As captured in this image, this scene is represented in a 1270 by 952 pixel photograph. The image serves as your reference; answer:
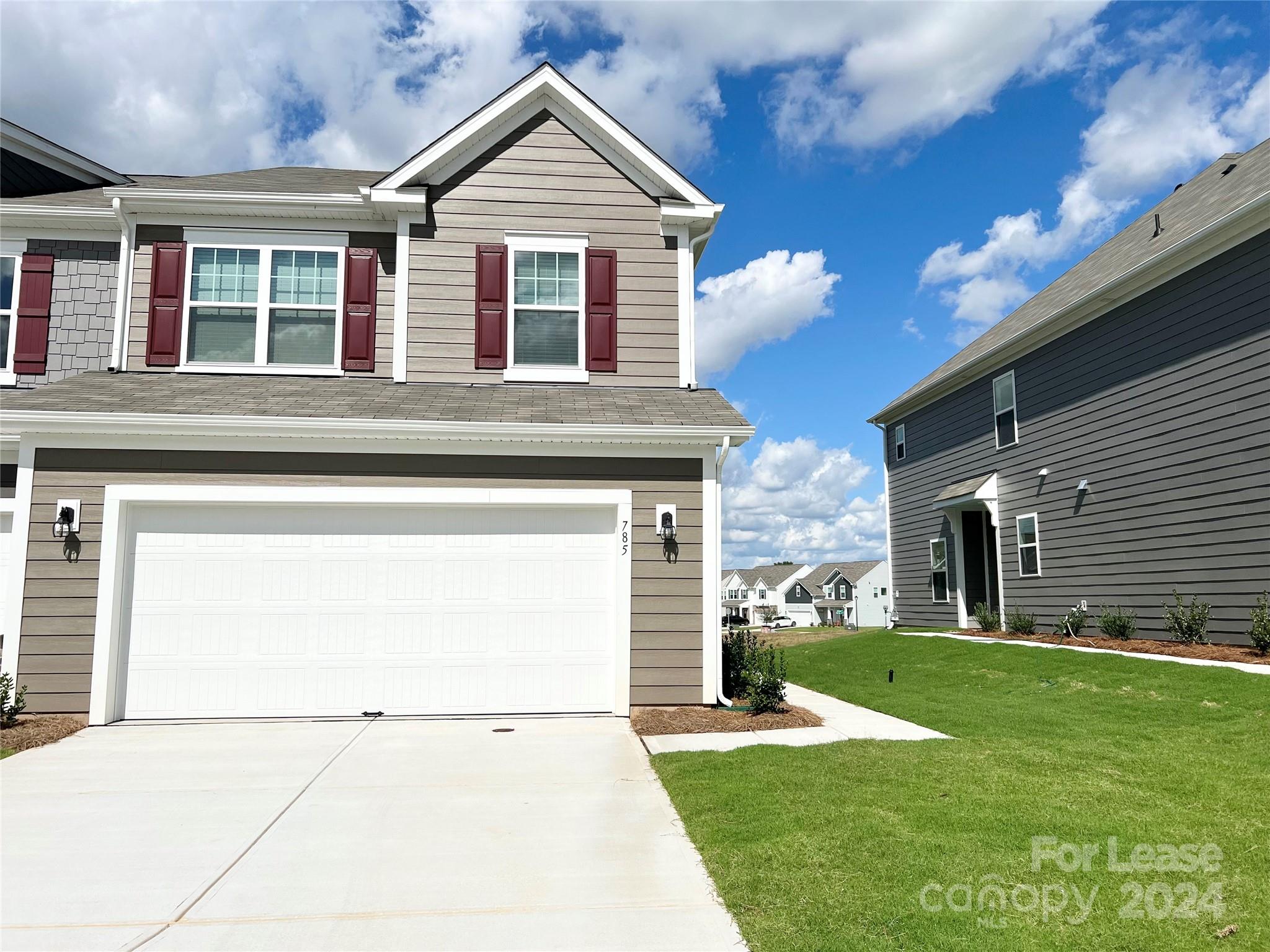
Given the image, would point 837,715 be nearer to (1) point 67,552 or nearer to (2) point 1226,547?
(2) point 1226,547

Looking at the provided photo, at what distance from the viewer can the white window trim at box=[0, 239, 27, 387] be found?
422 inches

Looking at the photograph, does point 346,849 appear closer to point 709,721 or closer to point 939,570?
point 709,721

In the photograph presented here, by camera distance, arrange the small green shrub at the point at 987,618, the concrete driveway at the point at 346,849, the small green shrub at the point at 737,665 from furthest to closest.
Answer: the small green shrub at the point at 987,618
the small green shrub at the point at 737,665
the concrete driveway at the point at 346,849

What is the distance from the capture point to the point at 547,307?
1073 centimetres

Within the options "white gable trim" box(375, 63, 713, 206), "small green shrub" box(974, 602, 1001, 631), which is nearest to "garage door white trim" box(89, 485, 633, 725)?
"white gable trim" box(375, 63, 713, 206)

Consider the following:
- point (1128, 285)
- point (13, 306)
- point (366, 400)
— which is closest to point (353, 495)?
point (366, 400)

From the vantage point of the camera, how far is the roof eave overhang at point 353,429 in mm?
8703

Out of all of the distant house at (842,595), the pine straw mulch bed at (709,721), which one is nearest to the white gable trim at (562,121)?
the pine straw mulch bed at (709,721)

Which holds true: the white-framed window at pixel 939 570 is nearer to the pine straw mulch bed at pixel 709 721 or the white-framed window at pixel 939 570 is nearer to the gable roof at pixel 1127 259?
the gable roof at pixel 1127 259

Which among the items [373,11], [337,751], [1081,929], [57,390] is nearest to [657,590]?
[337,751]

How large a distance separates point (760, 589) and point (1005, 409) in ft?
228

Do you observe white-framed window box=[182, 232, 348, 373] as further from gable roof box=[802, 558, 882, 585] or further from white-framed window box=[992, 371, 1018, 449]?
gable roof box=[802, 558, 882, 585]

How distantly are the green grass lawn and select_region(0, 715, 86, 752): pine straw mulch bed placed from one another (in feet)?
18.1

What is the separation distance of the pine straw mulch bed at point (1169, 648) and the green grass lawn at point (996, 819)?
161 centimetres
